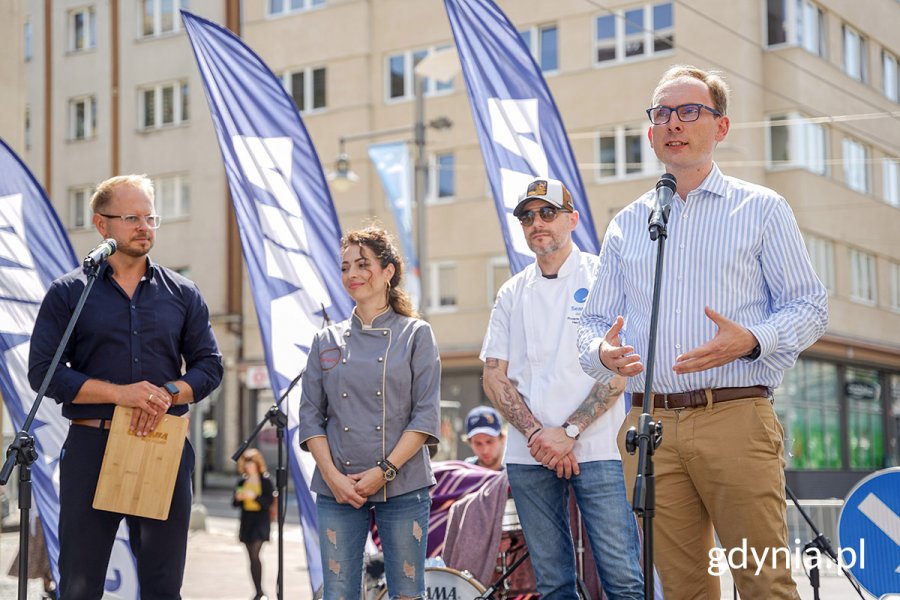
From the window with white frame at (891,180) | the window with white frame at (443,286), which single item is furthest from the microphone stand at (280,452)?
the window with white frame at (891,180)

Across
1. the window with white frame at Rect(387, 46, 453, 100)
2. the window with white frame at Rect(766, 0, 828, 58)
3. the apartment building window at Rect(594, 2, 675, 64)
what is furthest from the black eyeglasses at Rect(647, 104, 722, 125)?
the window with white frame at Rect(387, 46, 453, 100)

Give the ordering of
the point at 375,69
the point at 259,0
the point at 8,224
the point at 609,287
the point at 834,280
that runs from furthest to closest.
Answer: the point at 259,0 < the point at 375,69 < the point at 834,280 < the point at 8,224 < the point at 609,287

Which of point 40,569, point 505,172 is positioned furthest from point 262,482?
point 505,172

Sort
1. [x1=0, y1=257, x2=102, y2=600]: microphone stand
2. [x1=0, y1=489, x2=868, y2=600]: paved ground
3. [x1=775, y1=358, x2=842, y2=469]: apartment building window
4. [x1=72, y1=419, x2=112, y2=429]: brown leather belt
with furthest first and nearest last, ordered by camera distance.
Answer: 1. [x1=775, y1=358, x2=842, y2=469]: apartment building window
2. [x1=0, y1=489, x2=868, y2=600]: paved ground
3. [x1=72, y1=419, x2=112, y2=429]: brown leather belt
4. [x1=0, y1=257, x2=102, y2=600]: microphone stand

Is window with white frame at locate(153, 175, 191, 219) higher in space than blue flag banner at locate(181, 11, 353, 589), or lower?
higher

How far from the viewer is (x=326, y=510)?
535cm

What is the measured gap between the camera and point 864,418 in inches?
1377

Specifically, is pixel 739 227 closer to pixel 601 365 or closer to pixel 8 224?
pixel 601 365

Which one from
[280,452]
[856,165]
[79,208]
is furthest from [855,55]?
[280,452]

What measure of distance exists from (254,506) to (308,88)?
2415 centimetres

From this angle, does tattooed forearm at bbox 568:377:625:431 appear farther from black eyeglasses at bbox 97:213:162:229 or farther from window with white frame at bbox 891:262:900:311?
window with white frame at bbox 891:262:900:311

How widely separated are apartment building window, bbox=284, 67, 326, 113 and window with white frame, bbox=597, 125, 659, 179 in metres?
9.27

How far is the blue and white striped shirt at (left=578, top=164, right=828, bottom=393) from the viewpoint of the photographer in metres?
4.07

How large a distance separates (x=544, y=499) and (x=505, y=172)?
2535mm
